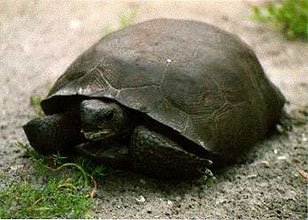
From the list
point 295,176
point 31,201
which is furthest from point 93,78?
point 295,176

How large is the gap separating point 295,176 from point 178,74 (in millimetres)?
712

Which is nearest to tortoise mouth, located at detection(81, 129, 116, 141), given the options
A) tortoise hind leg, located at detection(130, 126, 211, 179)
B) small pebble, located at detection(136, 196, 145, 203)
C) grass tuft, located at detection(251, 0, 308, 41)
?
tortoise hind leg, located at detection(130, 126, 211, 179)

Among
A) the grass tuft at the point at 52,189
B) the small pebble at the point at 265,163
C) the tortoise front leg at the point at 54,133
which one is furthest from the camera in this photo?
the small pebble at the point at 265,163

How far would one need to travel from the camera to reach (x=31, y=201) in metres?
2.29

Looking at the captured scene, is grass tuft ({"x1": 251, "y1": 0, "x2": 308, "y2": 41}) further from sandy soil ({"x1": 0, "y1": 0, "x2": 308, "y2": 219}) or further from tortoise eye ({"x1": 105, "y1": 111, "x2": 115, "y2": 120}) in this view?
tortoise eye ({"x1": 105, "y1": 111, "x2": 115, "y2": 120})

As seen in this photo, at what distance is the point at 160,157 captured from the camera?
251cm

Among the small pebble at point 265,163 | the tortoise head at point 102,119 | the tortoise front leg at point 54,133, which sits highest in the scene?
the tortoise head at point 102,119

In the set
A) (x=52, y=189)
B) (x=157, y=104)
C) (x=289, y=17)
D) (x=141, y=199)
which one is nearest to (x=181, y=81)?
(x=157, y=104)

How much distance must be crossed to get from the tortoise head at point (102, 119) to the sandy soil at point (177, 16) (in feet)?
0.71

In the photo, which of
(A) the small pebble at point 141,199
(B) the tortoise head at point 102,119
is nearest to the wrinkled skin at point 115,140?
(B) the tortoise head at point 102,119

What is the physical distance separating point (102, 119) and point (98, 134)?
66 millimetres

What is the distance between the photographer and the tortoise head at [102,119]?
248 cm

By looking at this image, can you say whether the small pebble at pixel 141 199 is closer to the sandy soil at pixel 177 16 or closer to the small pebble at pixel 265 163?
the sandy soil at pixel 177 16

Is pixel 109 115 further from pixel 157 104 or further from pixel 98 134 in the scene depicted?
pixel 157 104
